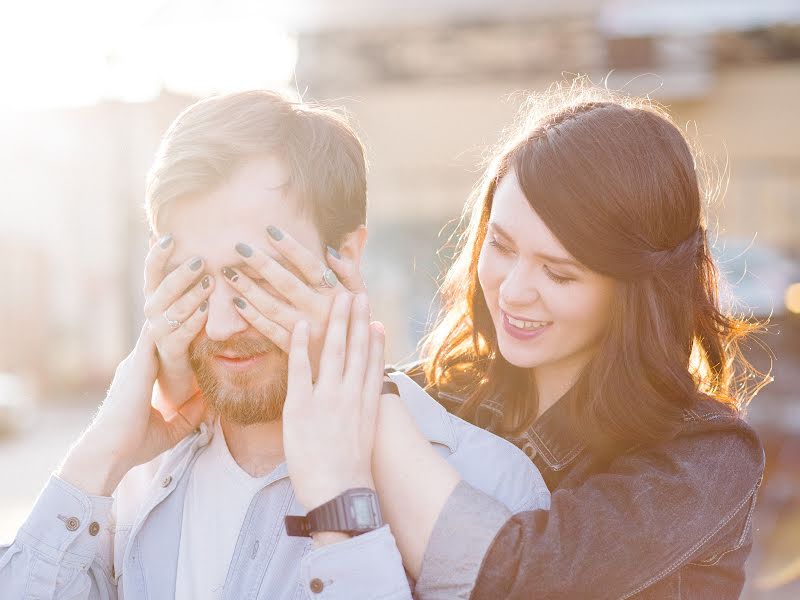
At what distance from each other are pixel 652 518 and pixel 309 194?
1093 mm

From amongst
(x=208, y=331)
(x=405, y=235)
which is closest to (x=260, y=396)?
(x=208, y=331)

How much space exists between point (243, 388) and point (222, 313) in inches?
7.7

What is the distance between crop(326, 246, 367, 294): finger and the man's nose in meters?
0.26

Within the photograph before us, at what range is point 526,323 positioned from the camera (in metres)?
2.82

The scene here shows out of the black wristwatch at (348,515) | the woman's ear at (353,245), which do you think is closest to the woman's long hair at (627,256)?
the woman's ear at (353,245)

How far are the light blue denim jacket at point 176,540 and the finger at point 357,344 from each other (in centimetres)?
29

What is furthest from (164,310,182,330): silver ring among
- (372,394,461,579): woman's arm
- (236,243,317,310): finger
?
(372,394,461,579): woman's arm

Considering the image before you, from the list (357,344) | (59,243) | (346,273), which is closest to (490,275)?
(346,273)

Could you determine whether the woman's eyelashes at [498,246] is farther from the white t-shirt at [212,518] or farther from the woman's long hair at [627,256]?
the white t-shirt at [212,518]

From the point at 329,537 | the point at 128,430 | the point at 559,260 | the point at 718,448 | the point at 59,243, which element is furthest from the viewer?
the point at 59,243

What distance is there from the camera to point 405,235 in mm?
19969

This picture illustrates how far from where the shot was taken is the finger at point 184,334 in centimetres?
232

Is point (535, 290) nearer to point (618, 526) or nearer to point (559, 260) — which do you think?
point (559, 260)

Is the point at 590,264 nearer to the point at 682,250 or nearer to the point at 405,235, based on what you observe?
Answer: the point at 682,250
